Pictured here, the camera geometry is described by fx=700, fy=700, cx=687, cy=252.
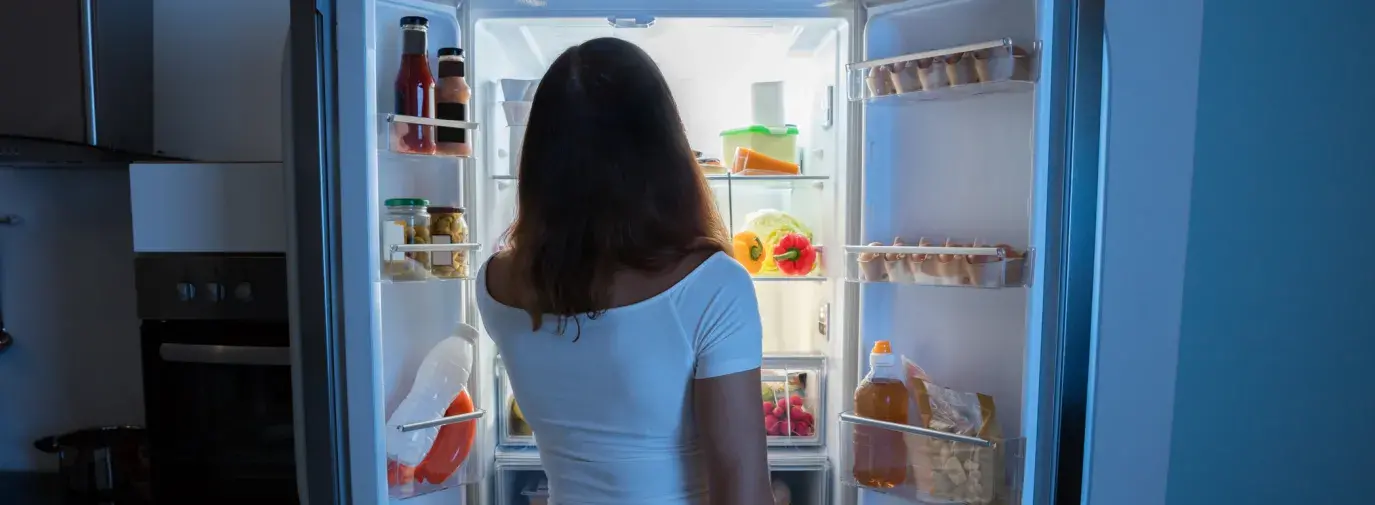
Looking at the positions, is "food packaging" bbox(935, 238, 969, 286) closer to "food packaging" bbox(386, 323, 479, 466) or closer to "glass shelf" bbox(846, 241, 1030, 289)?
"glass shelf" bbox(846, 241, 1030, 289)

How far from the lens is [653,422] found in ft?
3.00

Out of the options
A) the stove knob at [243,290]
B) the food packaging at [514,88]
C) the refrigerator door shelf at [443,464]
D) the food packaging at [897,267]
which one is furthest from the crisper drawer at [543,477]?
the food packaging at [514,88]

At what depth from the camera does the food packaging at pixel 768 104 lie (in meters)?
1.83

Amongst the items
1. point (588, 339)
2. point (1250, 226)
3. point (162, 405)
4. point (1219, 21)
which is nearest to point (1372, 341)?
point (1250, 226)

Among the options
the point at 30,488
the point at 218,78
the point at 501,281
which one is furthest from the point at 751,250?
the point at 30,488

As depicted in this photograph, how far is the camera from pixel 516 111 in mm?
1740

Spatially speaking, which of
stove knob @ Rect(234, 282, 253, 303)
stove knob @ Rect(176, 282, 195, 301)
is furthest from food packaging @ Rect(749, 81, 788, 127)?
stove knob @ Rect(176, 282, 195, 301)

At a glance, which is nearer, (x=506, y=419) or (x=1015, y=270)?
(x=1015, y=270)

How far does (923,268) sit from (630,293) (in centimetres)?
78

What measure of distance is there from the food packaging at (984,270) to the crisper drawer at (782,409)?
575mm

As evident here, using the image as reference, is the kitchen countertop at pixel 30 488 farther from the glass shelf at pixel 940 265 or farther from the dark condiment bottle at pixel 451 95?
the glass shelf at pixel 940 265

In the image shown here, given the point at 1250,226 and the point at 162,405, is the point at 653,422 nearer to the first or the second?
the point at 1250,226

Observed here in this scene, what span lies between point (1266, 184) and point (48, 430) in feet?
10.6

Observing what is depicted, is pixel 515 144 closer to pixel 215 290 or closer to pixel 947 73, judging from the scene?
pixel 215 290
